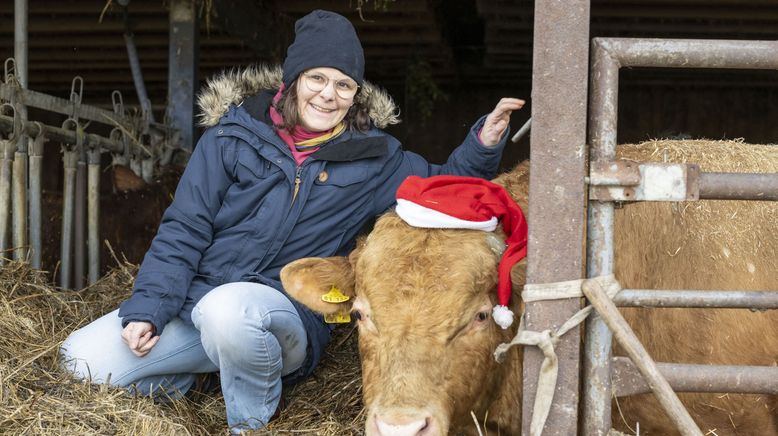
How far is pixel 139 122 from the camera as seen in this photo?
259 inches

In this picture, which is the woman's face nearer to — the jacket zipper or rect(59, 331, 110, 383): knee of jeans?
the jacket zipper

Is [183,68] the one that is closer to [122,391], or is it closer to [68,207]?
[68,207]

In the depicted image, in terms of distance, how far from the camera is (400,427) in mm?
2574

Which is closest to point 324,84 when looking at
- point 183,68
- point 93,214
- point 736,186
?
point 736,186

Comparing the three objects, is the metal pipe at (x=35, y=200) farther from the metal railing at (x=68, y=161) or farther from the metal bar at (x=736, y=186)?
the metal bar at (x=736, y=186)

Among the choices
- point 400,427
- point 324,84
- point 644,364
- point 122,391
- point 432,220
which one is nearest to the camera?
point 644,364

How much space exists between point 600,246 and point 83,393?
7.09ft

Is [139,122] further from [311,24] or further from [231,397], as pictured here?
[231,397]

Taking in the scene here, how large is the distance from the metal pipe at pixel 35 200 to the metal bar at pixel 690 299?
11.6ft

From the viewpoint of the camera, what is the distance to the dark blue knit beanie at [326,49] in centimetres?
396

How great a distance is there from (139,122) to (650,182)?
193 inches

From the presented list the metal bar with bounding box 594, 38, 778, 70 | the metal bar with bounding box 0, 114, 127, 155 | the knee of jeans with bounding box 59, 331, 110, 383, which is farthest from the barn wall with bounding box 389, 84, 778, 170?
the metal bar with bounding box 594, 38, 778, 70

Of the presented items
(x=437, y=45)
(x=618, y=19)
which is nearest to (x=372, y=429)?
(x=618, y=19)

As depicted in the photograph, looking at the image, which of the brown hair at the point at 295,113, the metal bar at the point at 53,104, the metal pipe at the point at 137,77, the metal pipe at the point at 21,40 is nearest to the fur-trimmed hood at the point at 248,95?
the brown hair at the point at 295,113
